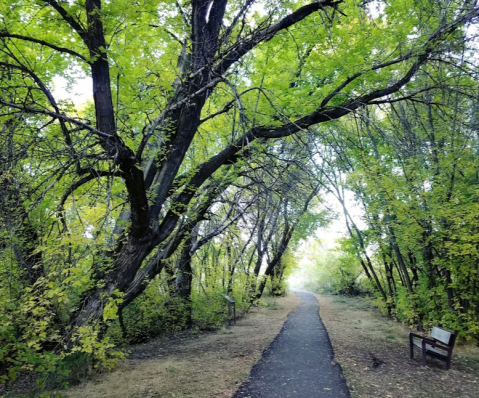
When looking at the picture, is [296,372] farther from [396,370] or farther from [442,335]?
[442,335]

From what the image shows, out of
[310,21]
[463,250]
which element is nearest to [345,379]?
[463,250]

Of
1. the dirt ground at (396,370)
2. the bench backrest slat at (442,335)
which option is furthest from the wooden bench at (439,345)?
the dirt ground at (396,370)

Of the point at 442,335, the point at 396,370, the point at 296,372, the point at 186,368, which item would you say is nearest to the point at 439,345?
the point at 442,335

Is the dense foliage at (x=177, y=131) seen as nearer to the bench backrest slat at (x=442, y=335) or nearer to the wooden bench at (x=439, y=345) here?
the bench backrest slat at (x=442, y=335)

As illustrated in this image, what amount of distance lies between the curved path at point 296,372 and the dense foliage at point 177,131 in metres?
2.43

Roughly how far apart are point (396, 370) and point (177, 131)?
5589 millimetres

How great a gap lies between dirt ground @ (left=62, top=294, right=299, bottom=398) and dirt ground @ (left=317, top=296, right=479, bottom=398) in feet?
5.94

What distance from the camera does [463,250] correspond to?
6055 mm

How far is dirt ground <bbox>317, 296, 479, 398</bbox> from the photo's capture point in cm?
458

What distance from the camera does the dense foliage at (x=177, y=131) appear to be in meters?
3.45

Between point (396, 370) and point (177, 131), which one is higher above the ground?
point (177, 131)

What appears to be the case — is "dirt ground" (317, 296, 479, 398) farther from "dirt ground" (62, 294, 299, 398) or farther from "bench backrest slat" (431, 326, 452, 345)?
"dirt ground" (62, 294, 299, 398)

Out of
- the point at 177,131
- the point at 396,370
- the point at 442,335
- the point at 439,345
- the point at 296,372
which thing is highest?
the point at 177,131

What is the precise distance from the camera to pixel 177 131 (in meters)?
4.71
